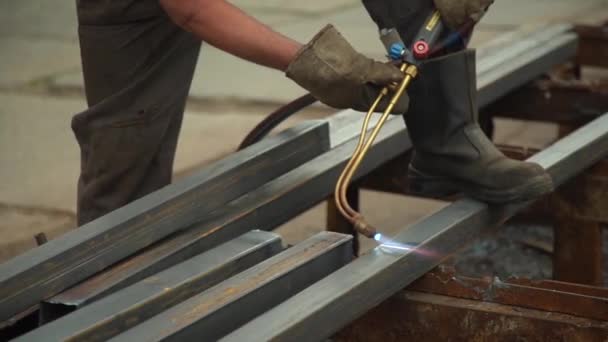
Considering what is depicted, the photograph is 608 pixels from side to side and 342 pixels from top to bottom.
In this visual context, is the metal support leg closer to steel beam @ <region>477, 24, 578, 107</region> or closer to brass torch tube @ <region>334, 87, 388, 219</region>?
steel beam @ <region>477, 24, 578, 107</region>

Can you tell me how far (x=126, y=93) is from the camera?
2789mm

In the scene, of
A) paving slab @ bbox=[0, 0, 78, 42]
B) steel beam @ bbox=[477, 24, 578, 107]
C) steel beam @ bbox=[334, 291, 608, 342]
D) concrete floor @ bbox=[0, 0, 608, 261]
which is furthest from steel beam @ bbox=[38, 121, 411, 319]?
paving slab @ bbox=[0, 0, 78, 42]

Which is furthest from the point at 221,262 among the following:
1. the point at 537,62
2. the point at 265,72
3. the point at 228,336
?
the point at 265,72

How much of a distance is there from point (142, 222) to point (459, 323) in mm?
687

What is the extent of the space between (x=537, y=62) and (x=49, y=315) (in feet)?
7.85

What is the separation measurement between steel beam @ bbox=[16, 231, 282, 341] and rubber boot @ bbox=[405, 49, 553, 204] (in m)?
0.54

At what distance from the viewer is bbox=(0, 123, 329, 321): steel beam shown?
217cm

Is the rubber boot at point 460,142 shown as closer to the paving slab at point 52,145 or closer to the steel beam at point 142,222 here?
the steel beam at point 142,222

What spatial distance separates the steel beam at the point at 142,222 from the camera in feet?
7.11

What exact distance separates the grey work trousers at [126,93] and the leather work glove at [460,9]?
65 cm

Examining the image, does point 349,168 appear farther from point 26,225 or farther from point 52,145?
point 52,145

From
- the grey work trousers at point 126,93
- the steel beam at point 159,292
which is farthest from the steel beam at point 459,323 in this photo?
the grey work trousers at point 126,93

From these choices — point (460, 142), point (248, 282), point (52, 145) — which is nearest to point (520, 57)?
point (460, 142)

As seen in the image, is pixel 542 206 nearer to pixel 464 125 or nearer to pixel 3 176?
pixel 464 125
